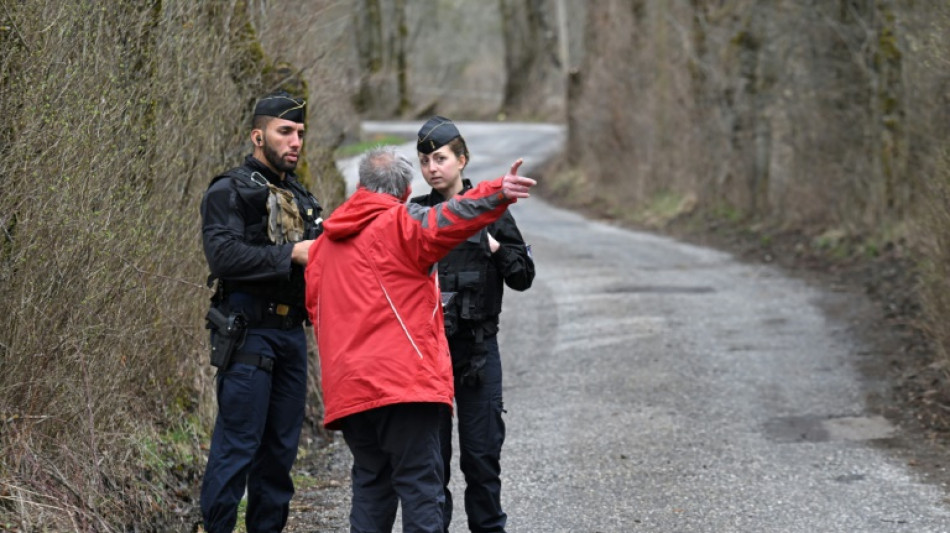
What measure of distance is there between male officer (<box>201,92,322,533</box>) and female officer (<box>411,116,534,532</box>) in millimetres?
622

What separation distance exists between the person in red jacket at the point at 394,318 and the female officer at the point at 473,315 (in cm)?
48

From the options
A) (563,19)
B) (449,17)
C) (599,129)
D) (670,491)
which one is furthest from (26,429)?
(449,17)

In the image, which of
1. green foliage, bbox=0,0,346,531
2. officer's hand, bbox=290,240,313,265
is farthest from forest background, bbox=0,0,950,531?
officer's hand, bbox=290,240,313,265

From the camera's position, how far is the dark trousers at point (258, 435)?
560 centimetres

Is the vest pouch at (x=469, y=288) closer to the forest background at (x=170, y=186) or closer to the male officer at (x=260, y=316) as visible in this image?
the male officer at (x=260, y=316)

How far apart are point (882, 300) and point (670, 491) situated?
23.2 feet

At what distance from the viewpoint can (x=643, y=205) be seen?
25297 millimetres

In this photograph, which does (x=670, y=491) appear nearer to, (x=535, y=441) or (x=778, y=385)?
(x=535, y=441)

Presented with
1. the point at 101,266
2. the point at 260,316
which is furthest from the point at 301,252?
the point at 101,266

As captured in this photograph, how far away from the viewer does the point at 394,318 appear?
16.4 ft

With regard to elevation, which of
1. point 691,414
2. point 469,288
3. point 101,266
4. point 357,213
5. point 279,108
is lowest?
point 691,414

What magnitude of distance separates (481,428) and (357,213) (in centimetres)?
125

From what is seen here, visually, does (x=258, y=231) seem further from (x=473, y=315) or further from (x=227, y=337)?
(x=473, y=315)

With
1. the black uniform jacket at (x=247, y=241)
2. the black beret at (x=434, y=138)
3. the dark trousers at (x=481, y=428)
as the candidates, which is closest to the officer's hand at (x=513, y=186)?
the black beret at (x=434, y=138)
